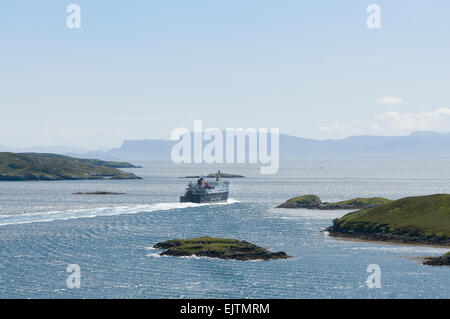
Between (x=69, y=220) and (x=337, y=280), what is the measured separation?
85343mm

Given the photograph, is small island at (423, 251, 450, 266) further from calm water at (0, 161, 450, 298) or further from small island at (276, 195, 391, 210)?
small island at (276, 195, 391, 210)

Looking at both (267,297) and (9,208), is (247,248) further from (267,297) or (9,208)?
(9,208)

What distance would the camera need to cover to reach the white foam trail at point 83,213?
148m

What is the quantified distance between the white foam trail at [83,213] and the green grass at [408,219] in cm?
6504

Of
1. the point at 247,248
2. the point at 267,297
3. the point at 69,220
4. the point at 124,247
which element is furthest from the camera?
the point at 69,220

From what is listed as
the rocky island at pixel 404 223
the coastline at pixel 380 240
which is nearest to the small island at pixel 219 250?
the coastline at pixel 380 240

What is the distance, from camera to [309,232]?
424 feet

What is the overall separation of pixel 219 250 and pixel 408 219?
142ft

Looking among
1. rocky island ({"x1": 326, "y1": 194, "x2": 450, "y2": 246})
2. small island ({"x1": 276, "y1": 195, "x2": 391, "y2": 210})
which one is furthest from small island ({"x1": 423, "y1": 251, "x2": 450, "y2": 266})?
small island ({"x1": 276, "y1": 195, "x2": 391, "y2": 210})

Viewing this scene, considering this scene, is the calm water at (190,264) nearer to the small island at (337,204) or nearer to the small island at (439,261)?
the small island at (439,261)

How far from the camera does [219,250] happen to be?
320 ft

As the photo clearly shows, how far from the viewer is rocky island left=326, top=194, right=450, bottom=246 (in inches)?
4449
